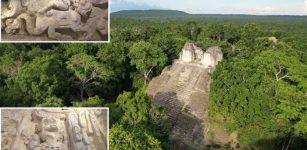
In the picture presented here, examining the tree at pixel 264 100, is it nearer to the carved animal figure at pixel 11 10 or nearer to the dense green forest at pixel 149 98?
the dense green forest at pixel 149 98

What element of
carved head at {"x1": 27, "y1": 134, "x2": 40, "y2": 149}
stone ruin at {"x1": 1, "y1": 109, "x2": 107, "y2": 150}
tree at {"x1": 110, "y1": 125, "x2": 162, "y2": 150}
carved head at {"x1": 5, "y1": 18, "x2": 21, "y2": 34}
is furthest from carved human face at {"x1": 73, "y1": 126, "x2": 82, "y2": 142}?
tree at {"x1": 110, "y1": 125, "x2": 162, "y2": 150}

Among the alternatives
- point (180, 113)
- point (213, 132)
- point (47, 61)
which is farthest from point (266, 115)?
point (47, 61)

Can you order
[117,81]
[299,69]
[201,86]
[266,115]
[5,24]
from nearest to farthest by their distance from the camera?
[5,24] → [266,115] → [299,69] → [201,86] → [117,81]

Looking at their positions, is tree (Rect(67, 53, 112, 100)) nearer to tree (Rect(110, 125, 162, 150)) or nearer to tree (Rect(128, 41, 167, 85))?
tree (Rect(128, 41, 167, 85))

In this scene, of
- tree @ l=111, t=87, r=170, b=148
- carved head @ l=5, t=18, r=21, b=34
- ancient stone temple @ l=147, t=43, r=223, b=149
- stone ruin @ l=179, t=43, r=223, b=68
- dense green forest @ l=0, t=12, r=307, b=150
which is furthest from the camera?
stone ruin @ l=179, t=43, r=223, b=68

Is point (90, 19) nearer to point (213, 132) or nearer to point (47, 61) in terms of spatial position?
point (213, 132)

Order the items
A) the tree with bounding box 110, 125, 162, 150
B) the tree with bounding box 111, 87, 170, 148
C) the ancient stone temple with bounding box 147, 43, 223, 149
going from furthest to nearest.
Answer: the ancient stone temple with bounding box 147, 43, 223, 149, the tree with bounding box 111, 87, 170, 148, the tree with bounding box 110, 125, 162, 150

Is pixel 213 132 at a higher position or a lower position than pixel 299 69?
lower
